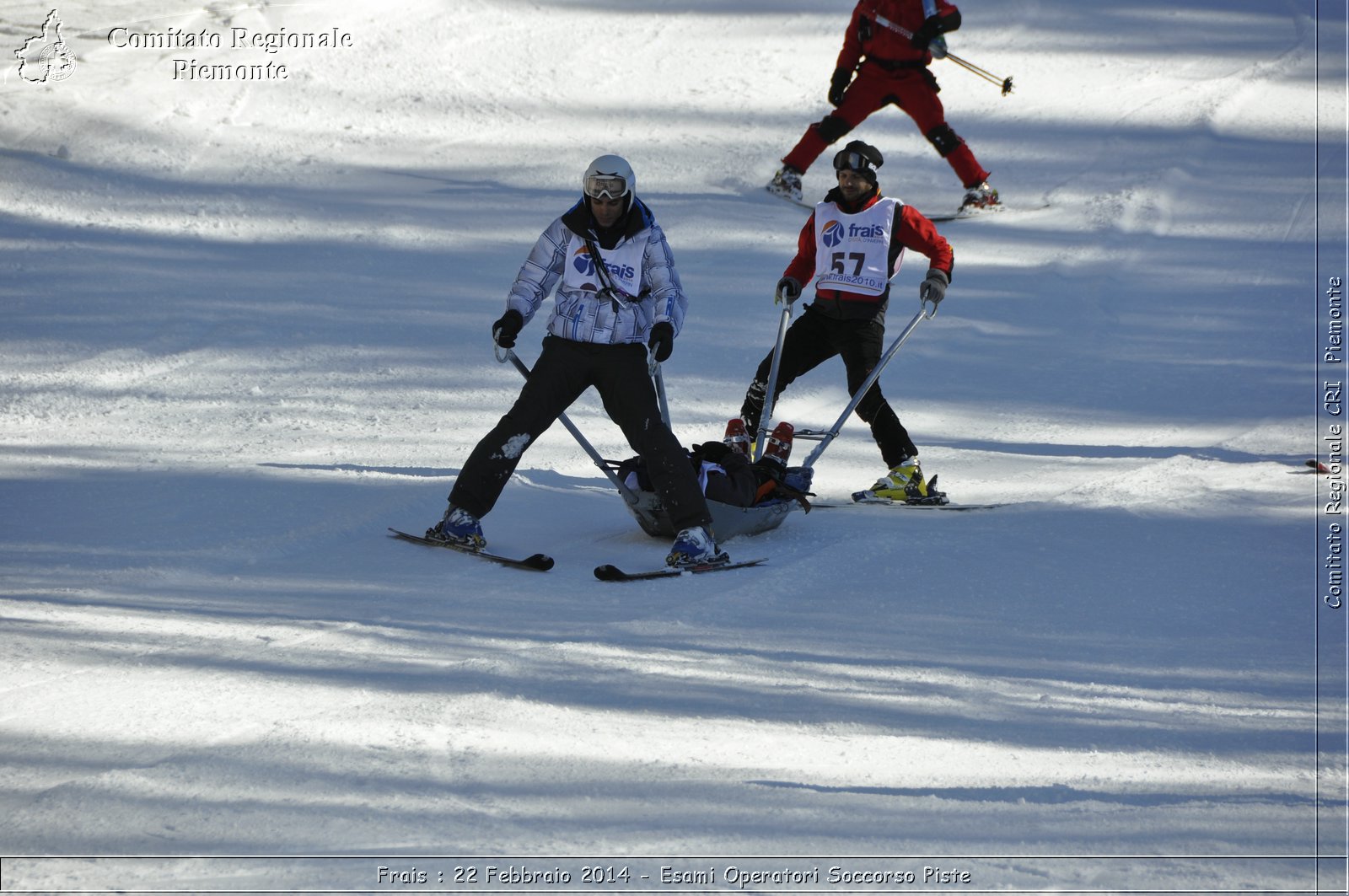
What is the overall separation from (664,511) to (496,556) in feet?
2.51

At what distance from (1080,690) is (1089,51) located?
11802 millimetres

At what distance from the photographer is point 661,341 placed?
17.7 feet

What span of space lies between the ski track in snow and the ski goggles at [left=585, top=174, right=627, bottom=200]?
58.4 inches

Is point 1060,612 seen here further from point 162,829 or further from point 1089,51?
point 1089,51

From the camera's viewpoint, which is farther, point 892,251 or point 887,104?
point 887,104

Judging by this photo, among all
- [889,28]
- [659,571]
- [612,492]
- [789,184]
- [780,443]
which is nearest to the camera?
[659,571]

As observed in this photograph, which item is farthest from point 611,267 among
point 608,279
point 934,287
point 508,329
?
point 934,287

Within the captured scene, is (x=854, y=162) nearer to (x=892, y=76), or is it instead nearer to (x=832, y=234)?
(x=832, y=234)

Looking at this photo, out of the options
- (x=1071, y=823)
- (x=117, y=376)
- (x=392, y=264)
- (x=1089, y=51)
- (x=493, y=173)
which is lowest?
(x=1071, y=823)

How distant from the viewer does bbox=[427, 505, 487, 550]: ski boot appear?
17.7 ft

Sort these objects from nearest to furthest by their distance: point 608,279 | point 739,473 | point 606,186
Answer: point 606,186
point 608,279
point 739,473

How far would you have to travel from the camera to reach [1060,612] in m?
4.73

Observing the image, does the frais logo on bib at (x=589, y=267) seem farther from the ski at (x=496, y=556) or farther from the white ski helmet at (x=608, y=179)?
the ski at (x=496, y=556)

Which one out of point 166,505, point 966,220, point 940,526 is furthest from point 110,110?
point 940,526
